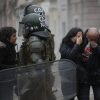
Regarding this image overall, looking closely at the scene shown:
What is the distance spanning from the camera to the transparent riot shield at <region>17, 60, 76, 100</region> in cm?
386

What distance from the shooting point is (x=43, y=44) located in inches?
164

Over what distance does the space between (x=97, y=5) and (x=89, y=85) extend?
1427 cm

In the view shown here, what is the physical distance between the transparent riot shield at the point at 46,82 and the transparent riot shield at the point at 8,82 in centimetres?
5

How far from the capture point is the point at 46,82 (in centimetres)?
394

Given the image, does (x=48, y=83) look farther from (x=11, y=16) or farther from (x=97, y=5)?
(x=11, y=16)

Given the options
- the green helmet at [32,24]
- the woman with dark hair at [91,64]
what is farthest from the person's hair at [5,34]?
the woman with dark hair at [91,64]

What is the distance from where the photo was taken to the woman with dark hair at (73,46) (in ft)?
15.8

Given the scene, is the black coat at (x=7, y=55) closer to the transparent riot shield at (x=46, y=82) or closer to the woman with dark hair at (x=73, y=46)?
the woman with dark hair at (x=73, y=46)

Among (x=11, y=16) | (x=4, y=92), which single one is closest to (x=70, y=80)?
(x=4, y=92)

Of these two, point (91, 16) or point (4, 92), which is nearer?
point (4, 92)

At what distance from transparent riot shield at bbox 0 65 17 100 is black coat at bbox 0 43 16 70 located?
0.83 m

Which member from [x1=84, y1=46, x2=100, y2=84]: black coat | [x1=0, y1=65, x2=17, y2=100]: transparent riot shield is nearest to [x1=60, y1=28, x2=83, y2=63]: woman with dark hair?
[x1=84, y1=46, x2=100, y2=84]: black coat

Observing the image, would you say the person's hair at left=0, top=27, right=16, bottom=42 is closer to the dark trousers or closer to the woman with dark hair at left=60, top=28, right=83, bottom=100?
the woman with dark hair at left=60, top=28, right=83, bottom=100

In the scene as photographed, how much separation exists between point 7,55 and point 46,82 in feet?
3.02
